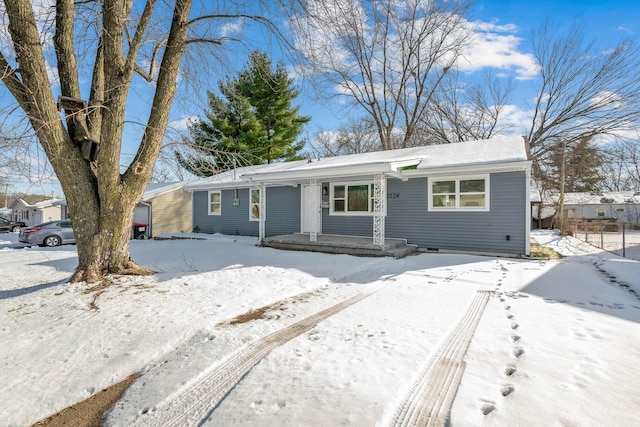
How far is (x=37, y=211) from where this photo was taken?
28938 mm

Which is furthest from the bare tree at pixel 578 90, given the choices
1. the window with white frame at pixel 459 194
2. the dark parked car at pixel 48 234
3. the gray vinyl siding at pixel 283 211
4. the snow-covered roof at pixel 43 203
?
the snow-covered roof at pixel 43 203

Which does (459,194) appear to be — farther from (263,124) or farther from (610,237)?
(263,124)

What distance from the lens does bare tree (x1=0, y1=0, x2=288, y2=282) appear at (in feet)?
16.5

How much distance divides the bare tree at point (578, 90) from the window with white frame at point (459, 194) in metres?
14.4

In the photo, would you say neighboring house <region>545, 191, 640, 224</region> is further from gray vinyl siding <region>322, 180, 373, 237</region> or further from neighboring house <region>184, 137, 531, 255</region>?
gray vinyl siding <region>322, 180, 373, 237</region>

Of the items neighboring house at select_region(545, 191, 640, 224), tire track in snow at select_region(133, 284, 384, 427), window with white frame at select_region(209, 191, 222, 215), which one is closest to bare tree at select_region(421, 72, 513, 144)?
neighboring house at select_region(545, 191, 640, 224)

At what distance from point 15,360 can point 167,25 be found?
574 cm

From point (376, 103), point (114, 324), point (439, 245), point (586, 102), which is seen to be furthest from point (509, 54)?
point (114, 324)

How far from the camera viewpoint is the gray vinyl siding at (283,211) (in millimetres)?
12398

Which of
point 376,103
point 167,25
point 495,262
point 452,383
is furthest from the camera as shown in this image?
point 376,103

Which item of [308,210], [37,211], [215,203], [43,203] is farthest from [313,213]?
[37,211]

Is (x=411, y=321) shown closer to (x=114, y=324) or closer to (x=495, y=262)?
(x=114, y=324)

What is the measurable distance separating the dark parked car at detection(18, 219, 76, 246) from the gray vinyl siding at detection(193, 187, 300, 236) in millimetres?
5408

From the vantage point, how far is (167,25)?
19.9 ft
